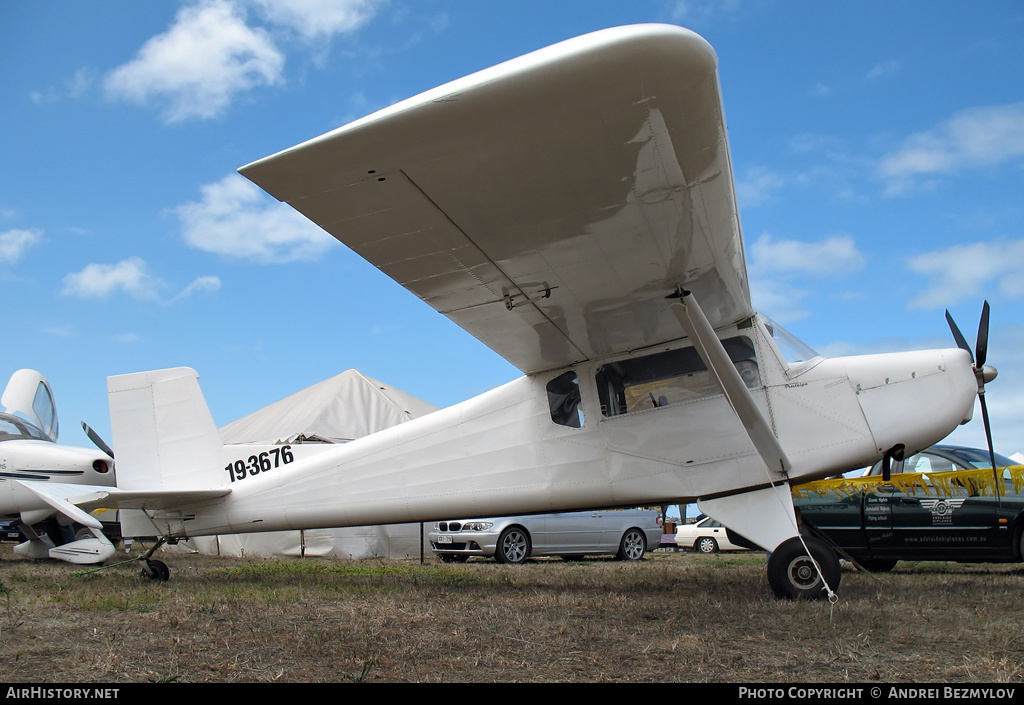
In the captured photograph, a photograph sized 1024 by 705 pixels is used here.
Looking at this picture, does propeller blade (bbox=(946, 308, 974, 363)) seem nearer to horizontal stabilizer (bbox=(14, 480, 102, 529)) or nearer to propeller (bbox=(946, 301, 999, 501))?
propeller (bbox=(946, 301, 999, 501))

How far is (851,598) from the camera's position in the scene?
5641 mm

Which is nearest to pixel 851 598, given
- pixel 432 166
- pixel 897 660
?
pixel 897 660

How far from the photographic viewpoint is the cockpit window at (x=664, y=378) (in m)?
6.30

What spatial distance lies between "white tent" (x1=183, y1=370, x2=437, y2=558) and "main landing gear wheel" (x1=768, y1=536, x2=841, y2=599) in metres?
11.0

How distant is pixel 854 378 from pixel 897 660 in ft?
10.2

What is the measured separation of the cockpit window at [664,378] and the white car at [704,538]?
1388 cm

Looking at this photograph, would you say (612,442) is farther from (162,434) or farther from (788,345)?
(162,434)

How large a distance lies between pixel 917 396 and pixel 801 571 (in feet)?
5.94

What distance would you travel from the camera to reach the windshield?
6.30 metres

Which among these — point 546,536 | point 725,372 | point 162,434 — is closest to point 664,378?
point 725,372

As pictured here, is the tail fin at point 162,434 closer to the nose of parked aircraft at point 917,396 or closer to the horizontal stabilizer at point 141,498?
the horizontal stabilizer at point 141,498

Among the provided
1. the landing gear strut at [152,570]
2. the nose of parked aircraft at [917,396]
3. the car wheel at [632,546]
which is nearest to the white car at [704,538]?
the car wheel at [632,546]

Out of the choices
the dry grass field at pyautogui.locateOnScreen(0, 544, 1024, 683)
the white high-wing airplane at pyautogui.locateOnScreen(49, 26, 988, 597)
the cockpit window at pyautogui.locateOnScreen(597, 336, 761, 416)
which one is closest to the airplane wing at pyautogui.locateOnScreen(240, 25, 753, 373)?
the white high-wing airplane at pyautogui.locateOnScreen(49, 26, 988, 597)
